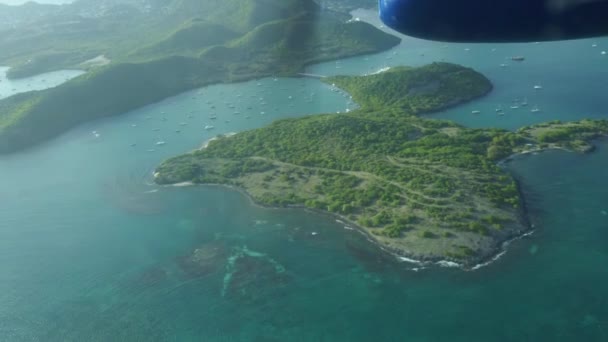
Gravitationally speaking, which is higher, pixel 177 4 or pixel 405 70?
pixel 177 4

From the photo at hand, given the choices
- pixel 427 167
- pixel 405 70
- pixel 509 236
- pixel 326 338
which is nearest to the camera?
pixel 326 338

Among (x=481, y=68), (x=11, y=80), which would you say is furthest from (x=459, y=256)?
(x=11, y=80)

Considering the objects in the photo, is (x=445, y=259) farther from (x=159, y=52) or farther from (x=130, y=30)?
(x=130, y=30)

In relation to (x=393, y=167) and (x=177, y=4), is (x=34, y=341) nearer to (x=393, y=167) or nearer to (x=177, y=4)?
(x=393, y=167)

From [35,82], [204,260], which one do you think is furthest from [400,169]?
[35,82]

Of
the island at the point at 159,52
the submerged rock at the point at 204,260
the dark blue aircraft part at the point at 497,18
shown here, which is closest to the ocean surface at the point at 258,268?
the submerged rock at the point at 204,260

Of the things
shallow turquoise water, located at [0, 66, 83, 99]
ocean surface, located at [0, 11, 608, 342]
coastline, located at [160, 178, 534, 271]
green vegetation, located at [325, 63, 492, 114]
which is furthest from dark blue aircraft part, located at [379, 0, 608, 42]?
shallow turquoise water, located at [0, 66, 83, 99]

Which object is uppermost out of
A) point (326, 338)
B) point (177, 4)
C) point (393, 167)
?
point (177, 4)

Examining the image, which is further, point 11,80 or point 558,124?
point 11,80
